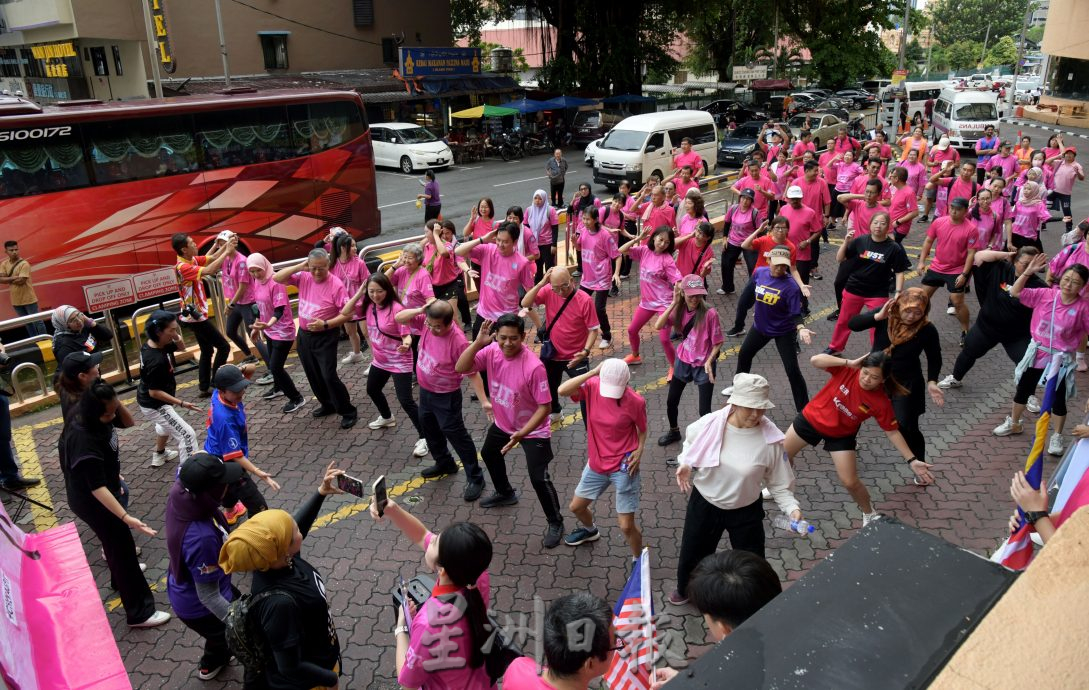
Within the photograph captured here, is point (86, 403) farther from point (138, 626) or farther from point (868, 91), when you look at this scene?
point (868, 91)

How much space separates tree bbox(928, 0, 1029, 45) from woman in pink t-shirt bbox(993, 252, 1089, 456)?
104 m

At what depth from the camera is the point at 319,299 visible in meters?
7.62

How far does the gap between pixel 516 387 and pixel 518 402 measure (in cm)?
12

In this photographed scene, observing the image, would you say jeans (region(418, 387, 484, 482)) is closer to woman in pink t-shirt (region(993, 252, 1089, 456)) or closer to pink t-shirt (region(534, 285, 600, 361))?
pink t-shirt (region(534, 285, 600, 361))

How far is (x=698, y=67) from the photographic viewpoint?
214ft

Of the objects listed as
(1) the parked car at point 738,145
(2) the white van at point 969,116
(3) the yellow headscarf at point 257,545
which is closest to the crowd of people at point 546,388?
(3) the yellow headscarf at point 257,545

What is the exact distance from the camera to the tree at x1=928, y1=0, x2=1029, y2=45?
9244 cm

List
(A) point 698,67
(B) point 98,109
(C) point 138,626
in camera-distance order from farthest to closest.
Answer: (A) point 698,67 < (B) point 98,109 < (C) point 138,626

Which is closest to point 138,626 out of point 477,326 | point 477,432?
point 477,432

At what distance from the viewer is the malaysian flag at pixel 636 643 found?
2998 mm

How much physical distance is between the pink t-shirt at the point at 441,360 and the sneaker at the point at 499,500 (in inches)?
37.1

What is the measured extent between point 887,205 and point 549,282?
5.95 m

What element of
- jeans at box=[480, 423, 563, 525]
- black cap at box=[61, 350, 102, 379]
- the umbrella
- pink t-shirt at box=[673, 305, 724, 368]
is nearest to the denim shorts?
jeans at box=[480, 423, 563, 525]

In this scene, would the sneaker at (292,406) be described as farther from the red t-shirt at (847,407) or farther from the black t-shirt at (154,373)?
the red t-shirt at (847,407)
